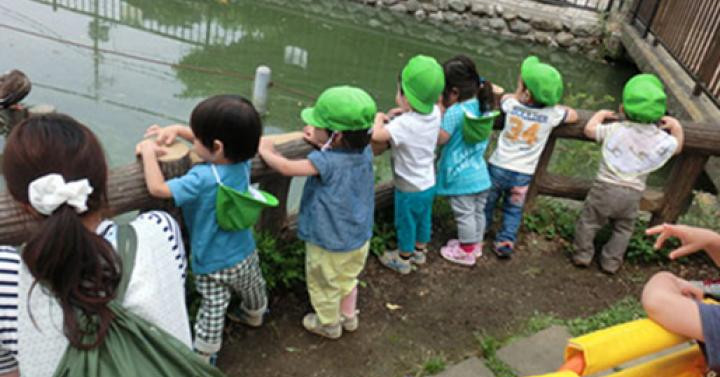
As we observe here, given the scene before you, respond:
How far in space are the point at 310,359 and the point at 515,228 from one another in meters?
1.70

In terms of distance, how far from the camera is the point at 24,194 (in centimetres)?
132

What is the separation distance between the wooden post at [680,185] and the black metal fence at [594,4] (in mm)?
8397

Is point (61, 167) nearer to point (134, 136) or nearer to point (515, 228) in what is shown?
point (515, 228)

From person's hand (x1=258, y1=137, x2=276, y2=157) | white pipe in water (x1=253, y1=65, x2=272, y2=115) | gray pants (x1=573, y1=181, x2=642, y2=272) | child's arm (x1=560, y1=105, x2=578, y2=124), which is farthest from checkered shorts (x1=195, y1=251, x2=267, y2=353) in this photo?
white pipe in water (x1=253, y1=65, x2=272, y2=115)

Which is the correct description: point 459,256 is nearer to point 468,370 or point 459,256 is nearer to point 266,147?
point 468,370

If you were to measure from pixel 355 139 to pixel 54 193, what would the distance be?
4.84 ft

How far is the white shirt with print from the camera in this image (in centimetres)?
306

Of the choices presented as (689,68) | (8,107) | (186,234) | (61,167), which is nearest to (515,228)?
(186,234)

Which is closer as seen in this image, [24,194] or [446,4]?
[24,194]

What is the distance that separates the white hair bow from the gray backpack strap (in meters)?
0.21

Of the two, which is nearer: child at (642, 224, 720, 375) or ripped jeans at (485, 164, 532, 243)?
child at (642, 224, 720, 375)

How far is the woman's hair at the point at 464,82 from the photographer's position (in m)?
3.28

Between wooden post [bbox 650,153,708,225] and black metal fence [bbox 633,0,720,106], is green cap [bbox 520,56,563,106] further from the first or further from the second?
black metal fence [bbox 633,0,720,106]

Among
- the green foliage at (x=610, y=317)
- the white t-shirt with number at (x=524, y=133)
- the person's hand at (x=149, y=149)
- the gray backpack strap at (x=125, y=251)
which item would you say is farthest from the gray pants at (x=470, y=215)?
the gray backpack strap at (x=125, y=251)
